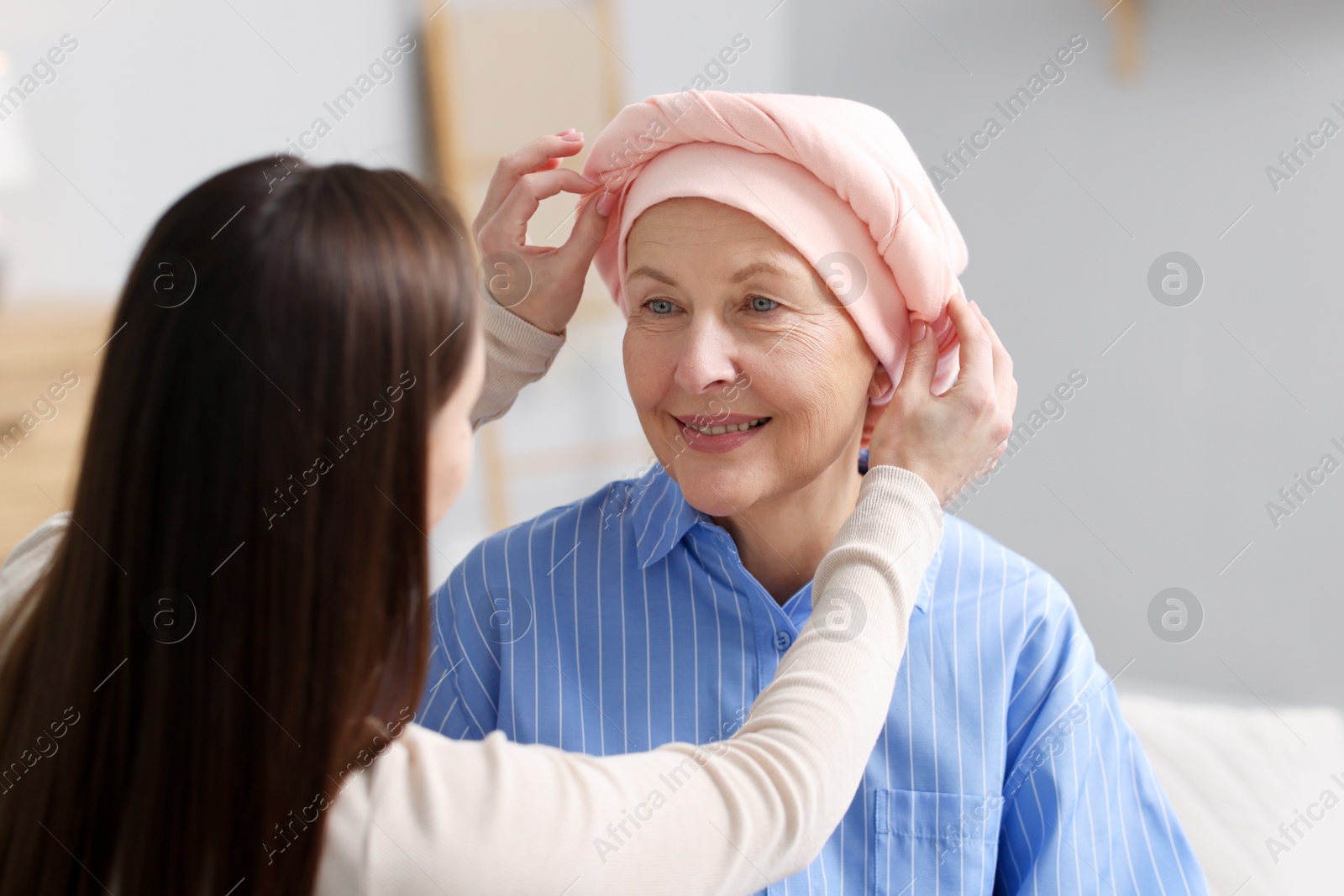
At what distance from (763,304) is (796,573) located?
15.2 inches

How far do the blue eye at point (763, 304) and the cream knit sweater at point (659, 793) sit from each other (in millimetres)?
347

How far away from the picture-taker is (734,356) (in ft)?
4.26

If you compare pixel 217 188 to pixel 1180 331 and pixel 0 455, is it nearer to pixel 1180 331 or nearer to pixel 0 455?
pixel 1180 331

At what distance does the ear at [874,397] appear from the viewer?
1403mm

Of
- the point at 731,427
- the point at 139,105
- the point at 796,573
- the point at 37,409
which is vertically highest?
the point at 139,105

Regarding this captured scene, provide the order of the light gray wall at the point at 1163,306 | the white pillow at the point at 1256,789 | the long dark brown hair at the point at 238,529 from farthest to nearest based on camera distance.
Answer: the light gray wall at the point at 1163,306 → the white pillow at the point at 1256,789 → the long dark brown hair at the point at 238,529

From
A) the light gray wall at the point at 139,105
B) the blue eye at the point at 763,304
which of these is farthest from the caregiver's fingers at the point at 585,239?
the light gray wall at the point at 139,105

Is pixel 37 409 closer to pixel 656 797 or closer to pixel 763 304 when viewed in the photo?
pixel 763 304

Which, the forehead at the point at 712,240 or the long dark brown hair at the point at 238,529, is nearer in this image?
the long dark brown hair at the point at 238,529

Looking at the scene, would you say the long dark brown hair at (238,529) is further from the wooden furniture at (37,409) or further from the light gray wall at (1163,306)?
the wooden furniture at (37,409)

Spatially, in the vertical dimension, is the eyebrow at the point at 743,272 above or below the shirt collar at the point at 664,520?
above

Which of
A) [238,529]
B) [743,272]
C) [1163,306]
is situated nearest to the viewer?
[238,529]

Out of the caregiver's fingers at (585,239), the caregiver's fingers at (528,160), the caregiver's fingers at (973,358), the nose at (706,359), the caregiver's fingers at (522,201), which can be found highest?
the caregiver's fingers at (528,160)

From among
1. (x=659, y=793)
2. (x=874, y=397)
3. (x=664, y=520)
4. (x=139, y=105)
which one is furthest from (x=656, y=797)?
(x=139, y=105)
